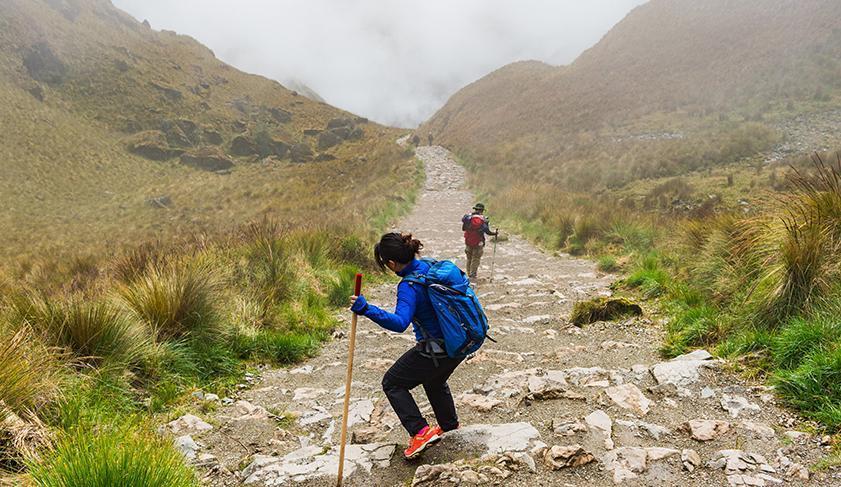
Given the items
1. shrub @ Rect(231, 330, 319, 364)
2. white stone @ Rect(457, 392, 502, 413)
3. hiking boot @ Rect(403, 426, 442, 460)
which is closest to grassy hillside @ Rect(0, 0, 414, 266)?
shrub @ Rect(231, 330, 319, 364)

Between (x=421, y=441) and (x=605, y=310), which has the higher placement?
(x=421, y=441)

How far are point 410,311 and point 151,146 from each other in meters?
53.7

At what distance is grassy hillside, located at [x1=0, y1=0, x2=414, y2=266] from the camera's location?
26422 mm

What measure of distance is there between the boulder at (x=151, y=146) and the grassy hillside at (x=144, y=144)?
0.14 m

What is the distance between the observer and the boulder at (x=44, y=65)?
50781 millimetres

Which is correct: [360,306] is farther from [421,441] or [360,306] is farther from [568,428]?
[568,428]

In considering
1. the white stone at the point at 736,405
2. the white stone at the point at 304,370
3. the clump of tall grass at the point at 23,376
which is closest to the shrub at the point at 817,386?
the white stone at the point at 736,405

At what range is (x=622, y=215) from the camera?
1341 centimetres

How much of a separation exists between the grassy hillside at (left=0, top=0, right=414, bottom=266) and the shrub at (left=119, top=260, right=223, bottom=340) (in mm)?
11514

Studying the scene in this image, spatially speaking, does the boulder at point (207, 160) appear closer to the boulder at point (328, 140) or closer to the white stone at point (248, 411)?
the boulder at point (328, 140)

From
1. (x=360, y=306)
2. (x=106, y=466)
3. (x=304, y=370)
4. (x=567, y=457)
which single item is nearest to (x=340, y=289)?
(x=304, y=370)

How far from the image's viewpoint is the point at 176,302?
Result: 511 cm

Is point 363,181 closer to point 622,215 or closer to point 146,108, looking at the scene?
point 622,215

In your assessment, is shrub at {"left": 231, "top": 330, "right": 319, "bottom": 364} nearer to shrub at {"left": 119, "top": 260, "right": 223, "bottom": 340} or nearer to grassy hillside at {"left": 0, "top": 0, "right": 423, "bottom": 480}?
grassy hillside at {"left": 0, "top": 0, "right": 423, "bottom": 480}
